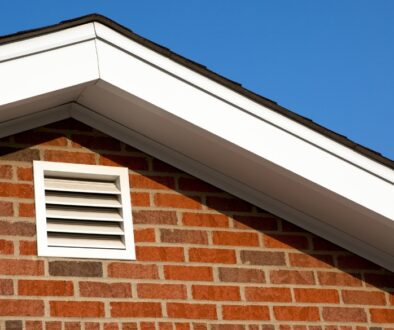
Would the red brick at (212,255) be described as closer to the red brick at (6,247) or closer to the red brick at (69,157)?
the red brick at (69,157)

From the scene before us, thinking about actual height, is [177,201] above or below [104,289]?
above

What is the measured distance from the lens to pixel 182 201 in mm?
6902

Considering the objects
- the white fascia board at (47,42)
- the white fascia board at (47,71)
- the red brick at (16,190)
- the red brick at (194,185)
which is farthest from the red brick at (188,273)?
the white fascia board at (47,42)

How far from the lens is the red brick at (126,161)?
269 inches

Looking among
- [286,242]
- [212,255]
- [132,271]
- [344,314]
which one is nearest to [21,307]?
[132,271]

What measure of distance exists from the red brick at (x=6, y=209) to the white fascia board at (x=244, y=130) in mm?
830

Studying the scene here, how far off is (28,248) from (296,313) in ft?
5.11

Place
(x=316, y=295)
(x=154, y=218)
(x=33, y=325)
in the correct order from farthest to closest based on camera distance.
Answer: (x=316, y=295)
(x=154, y=218)
(x=33, y=325)

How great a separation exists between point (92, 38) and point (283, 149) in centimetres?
118

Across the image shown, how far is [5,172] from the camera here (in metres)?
6.55

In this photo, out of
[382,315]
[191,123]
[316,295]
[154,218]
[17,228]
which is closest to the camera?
[17,228]

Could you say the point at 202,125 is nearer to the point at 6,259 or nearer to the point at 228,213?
the point at 228,213

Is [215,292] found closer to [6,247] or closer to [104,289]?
[104,289]

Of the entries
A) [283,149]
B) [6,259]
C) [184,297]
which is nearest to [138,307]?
[184,297]
